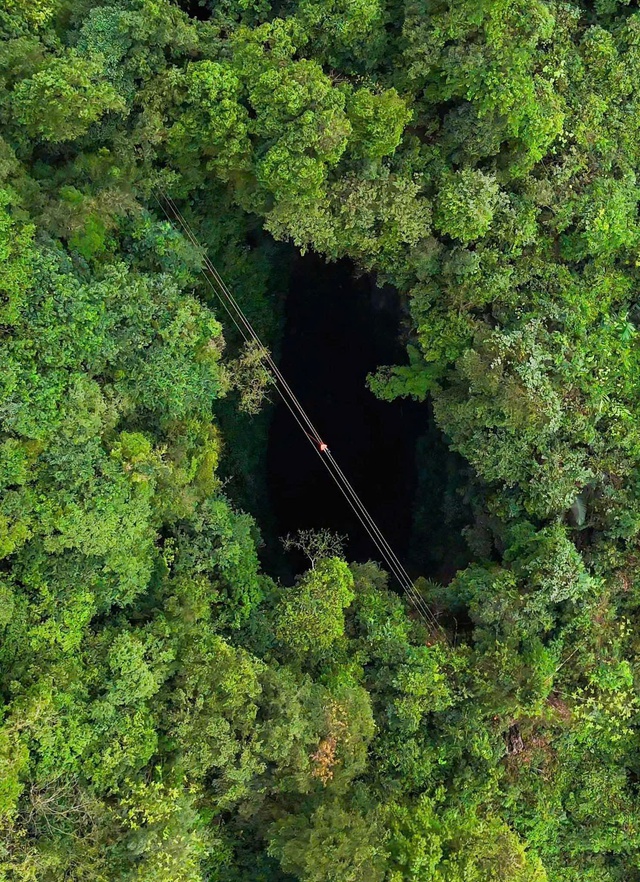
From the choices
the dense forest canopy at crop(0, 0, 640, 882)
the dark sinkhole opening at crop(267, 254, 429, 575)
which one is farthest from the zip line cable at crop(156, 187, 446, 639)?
the dense forest canopy at crop(0, 0, 640, 882)

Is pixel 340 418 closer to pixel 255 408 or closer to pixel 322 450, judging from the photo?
pixel 322 450

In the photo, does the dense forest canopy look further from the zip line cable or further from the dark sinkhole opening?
the dark sinkhole opening

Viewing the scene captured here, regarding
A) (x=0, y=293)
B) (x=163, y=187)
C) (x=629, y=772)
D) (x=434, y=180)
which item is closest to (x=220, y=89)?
(x=163, y=187)

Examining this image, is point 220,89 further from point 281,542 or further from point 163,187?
point 281,542

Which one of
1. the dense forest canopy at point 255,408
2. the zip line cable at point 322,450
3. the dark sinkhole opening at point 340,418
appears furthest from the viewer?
the dark sinkhole opening at point 340,418

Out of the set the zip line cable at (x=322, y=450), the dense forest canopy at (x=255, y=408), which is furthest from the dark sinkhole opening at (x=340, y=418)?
the dense forest canopy at (x=255, y=408)

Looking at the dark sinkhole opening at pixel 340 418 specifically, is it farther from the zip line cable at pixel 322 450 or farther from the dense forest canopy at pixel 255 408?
the dense forest canopy at pixel 255 408

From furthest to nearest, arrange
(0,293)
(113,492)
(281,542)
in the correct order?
(281,542)
(113,492)
(0,293)
